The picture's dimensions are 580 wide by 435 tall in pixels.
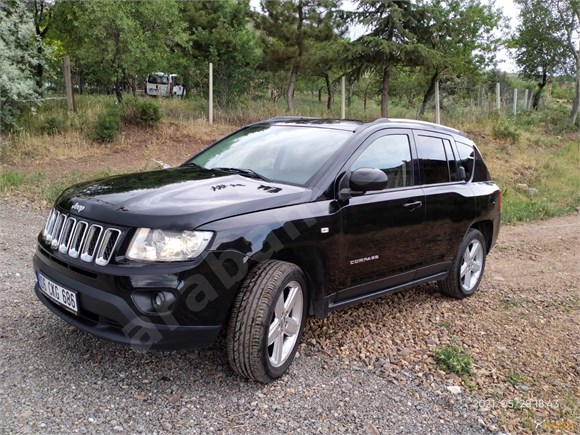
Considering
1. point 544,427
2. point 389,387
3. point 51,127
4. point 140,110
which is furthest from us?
point 140,110

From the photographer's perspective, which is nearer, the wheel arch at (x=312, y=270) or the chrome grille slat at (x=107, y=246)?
the chrome grille slat at (x=107, y=246)

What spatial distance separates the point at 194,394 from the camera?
3004mm

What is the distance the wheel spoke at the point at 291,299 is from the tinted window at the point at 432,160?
1836mm

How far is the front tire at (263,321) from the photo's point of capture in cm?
294

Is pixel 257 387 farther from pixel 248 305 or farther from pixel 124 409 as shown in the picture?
pixel 124 409

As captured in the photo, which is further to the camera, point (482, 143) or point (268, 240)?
point (482, 143)

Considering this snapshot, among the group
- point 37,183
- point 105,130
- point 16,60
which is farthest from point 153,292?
point 16,60

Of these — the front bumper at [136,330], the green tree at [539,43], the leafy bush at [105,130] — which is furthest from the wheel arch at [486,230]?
the green tree at [539,43]

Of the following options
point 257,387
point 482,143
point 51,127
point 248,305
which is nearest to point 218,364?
point 257,387

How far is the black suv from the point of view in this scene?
2.79 metres

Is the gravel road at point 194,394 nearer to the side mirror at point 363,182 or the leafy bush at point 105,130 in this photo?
the side mirror at point 363,182

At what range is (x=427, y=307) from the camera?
191 inches

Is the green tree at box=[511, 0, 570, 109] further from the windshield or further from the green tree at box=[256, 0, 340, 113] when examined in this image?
the windshield

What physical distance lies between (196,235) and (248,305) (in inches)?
20.3
